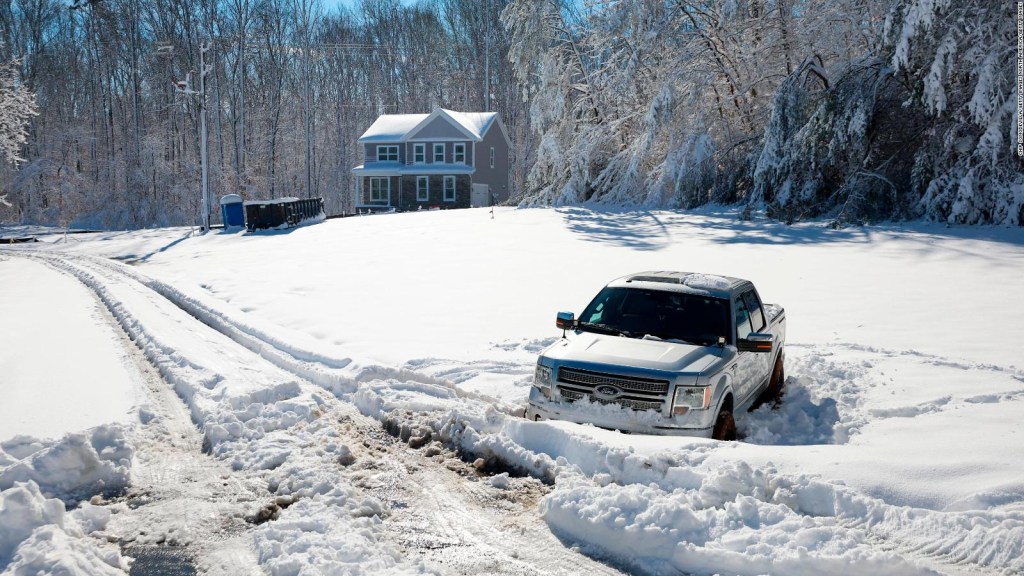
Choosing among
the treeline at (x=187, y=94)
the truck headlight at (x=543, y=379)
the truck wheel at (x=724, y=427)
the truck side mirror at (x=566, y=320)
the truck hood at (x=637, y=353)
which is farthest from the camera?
the treeline at (x=187, y=94)

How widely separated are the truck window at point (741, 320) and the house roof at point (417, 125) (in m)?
45.4

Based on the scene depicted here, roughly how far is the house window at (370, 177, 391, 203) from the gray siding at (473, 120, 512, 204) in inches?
247

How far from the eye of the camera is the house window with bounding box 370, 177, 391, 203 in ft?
176

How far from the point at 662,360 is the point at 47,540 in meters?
4.61

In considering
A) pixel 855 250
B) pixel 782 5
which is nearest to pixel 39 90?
pixel 782 5

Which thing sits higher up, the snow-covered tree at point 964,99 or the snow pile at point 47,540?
the snow-covered tree at point 964,99

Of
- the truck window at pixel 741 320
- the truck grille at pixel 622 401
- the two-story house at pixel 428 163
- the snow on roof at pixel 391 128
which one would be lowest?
the truck grille at pixel 622 401

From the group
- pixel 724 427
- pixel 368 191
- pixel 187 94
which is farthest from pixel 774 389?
pixel 368 191

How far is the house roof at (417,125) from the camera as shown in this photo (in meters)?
51.8

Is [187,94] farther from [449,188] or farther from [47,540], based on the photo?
[47,540]

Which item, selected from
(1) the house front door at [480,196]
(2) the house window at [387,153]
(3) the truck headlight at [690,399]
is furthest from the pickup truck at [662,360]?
(2) the house window at [387,153]

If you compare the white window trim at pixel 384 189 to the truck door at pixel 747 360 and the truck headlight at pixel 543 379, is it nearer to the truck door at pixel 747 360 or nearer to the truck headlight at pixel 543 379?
the truck door at pixel 747 360

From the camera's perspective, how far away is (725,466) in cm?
540

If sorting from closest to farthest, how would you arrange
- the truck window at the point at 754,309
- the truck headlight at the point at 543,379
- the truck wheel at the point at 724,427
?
the truck wheel at the point at 724,427
the truck headlight at the point at 543,379
the truck window at the point at 754,309
